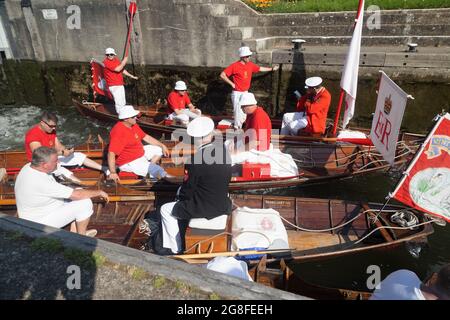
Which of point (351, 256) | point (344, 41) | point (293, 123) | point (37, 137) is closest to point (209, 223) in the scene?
point (351, 256)

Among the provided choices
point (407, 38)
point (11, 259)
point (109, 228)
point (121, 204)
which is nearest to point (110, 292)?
point (11, 259)

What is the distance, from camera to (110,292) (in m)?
2.83

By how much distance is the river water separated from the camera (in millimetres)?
5848

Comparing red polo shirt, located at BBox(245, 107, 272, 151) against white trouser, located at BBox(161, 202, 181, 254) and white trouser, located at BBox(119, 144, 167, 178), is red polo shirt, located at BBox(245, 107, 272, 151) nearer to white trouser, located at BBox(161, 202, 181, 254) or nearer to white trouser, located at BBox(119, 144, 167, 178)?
white trouser, located at BBox(119, 144, 167, 178)

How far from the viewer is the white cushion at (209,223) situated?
4.68 metres

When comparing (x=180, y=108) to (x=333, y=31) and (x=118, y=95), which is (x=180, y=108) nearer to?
(x=118, y=95)

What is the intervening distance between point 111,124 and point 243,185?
685cm

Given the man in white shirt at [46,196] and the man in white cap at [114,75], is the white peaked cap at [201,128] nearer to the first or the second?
the man in white shirt at [46,196]

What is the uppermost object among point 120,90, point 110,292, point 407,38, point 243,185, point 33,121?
point 407,38

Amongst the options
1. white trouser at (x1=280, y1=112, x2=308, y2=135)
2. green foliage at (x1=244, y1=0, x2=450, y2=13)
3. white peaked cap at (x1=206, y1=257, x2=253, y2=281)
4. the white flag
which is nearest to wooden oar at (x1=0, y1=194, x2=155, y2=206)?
white peaked cap at (x1=206, y1=257, x2=253, y2=281)

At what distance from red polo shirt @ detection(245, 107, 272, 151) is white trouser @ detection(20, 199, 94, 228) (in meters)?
3.49

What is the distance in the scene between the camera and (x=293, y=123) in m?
8.59
